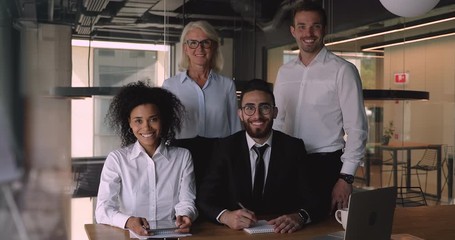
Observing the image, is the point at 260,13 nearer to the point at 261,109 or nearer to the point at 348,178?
the point at 348,178

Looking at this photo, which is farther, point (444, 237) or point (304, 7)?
point (304, 7)

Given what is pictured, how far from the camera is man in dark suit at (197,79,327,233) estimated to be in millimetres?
2129

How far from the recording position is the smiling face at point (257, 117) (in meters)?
2.12

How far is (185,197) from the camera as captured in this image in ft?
7.05

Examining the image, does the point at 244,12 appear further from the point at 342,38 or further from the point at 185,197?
the point at 185,197

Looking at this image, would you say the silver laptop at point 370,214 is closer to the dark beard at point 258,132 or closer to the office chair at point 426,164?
the dark beard at point 258,132

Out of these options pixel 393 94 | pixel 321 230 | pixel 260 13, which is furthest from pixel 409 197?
pixel 321 230

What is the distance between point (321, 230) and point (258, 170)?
384 mm

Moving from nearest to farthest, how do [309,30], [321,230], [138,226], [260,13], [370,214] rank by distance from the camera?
[370,214] < [138,226] < [321,230] < [309,30] < [260,13]

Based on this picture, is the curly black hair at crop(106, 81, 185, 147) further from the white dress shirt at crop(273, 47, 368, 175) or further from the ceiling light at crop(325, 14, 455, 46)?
the ceiling light at crop(325, 14, 455, 46)

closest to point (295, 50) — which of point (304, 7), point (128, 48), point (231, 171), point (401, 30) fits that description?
point (401, 30)

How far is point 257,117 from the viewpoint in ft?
6.97

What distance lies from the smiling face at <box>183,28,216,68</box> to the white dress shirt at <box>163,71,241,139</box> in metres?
0.09

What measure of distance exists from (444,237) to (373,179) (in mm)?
5309
